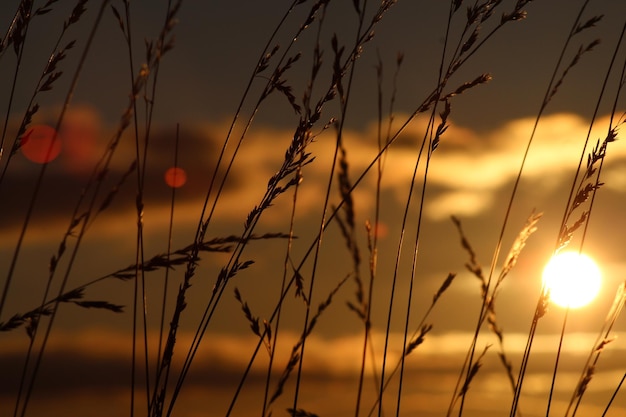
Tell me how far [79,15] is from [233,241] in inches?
31.5

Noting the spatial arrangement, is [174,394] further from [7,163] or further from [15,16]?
[15,16]

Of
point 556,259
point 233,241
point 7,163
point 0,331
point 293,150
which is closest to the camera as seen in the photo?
point 0,331

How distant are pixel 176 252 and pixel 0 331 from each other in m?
0.42

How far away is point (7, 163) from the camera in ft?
7.52

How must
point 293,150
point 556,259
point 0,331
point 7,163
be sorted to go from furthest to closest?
1. point 556,259
2. point 7,163
3. point 293,150
4. point 0,331

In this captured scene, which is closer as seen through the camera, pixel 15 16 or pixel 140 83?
pixel 140 83

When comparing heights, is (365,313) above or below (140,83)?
below

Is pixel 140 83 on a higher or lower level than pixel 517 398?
higher

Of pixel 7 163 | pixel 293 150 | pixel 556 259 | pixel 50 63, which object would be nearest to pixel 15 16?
pixel 50 63

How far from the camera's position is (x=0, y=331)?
1.87m

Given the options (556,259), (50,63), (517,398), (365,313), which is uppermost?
(50,63)

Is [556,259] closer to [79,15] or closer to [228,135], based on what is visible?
[228,135]

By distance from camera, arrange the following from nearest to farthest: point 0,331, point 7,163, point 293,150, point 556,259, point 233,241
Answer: point 0,331, point 233,241, point 293,150, point 7,163, point 556,259

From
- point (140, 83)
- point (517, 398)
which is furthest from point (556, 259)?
point (140, 83)
